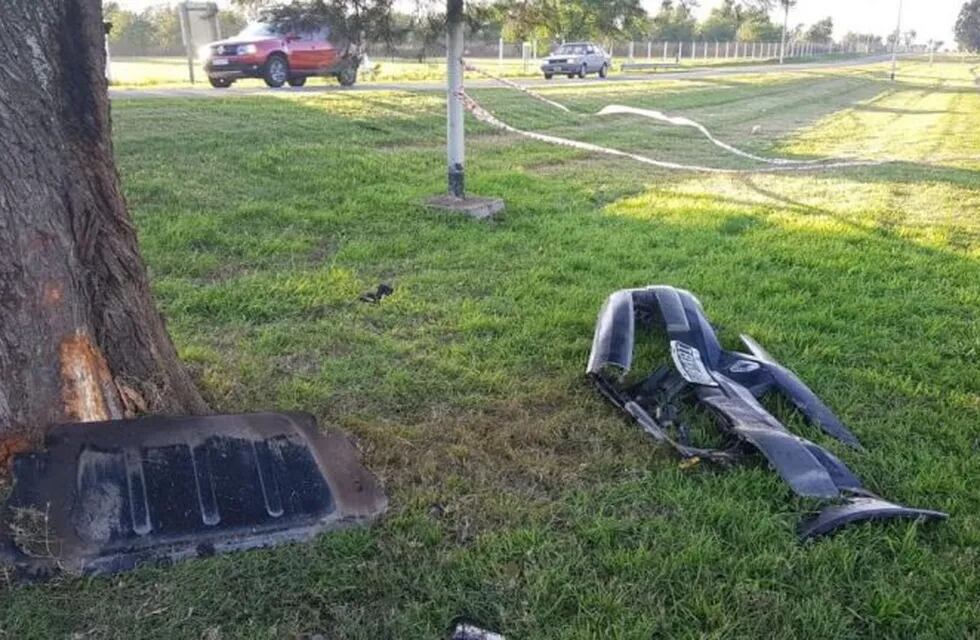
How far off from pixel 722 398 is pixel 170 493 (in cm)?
225

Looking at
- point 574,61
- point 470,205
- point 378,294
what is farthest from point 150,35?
point 378,294

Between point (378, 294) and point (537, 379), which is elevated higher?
point (378, 294)

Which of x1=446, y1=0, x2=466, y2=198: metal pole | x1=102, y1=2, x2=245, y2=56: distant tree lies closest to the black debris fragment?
x1=446, y1=0, x2=466, y2=198: metal pole

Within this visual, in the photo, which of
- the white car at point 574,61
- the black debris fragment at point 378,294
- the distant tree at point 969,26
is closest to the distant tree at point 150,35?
the white car at point 574,61

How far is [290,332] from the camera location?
451cm

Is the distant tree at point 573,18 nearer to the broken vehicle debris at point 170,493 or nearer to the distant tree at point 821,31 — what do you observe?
the broken vehicle debris at point 170,493

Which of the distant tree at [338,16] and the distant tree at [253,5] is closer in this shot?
the distant tree at [253,5]

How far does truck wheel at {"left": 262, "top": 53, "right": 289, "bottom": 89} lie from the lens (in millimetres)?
17188

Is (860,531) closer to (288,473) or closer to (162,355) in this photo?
(288,473)

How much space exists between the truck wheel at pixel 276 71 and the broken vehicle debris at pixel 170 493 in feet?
51.3

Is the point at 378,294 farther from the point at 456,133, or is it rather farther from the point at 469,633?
the point at 469,633

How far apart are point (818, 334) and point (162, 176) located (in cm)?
594

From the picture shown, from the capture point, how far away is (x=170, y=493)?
2686mm

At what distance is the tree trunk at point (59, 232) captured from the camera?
2.65m
